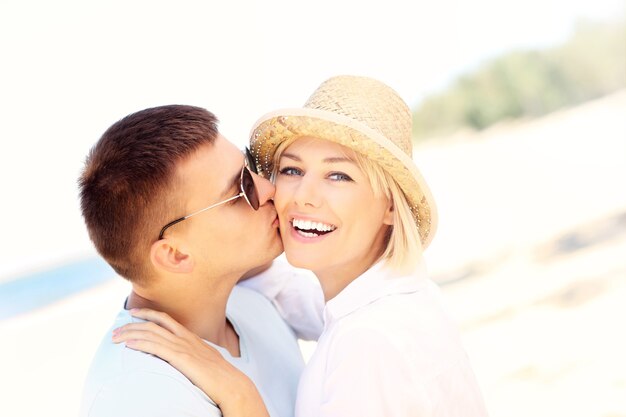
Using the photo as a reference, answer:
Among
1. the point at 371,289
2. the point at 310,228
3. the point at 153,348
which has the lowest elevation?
the point at 371,289

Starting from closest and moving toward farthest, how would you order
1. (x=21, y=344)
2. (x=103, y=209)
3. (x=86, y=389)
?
(x=86, y=389) → (x=103, y=209) → (x=21, y=344)

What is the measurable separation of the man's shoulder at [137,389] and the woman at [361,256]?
Answer: 0.06 m

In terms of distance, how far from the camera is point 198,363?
2529 mm

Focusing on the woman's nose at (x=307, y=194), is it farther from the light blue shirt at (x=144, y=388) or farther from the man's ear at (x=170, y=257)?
the light blue shirt at (x=144, y=388)

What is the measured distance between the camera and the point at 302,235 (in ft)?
10.1

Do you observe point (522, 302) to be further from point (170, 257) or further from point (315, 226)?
point (170, 257)

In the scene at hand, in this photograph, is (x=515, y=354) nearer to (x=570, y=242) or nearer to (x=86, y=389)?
(x=570, y=242)

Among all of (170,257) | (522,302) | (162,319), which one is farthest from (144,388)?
(522,302)

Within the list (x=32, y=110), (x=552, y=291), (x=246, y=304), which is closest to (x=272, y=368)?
(x=246, y=304)

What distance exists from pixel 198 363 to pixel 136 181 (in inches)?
29.2

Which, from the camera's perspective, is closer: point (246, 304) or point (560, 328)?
point (246, 304)

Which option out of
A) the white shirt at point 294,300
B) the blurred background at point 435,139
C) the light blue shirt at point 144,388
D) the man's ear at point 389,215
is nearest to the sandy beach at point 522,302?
the blurred background at point 435,139

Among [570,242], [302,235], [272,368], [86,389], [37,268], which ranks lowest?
[37,268]

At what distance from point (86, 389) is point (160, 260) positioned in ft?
1.95
